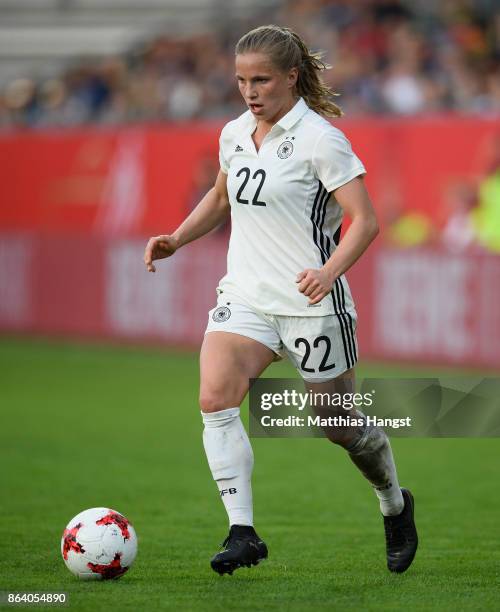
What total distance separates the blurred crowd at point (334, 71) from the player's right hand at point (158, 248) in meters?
10.0

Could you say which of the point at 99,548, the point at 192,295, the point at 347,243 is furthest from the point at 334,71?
the point at 99,548

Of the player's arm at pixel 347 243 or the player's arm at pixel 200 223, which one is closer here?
the player's arm at pixel 347 243

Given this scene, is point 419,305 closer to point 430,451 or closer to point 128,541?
point 430,451

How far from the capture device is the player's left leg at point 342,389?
6.30m

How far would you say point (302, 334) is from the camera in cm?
630

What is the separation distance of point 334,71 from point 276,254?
503 inches

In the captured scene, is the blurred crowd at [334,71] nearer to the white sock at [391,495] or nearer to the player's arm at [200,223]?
the player's arm at [200,223]

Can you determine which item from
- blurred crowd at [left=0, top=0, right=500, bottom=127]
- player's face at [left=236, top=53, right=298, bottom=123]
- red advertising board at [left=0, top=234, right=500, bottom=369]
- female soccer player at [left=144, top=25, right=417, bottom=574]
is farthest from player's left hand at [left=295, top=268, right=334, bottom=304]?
blurred crowd at [left=0, top=0, right=500, bottom=127]

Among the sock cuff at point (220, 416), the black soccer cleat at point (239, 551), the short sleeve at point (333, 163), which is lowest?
the black soccer cleat at point (239, 551)

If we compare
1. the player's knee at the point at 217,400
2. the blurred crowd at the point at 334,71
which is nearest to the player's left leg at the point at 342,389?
the player's knee at the point at 217,400

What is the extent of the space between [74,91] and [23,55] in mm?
3432

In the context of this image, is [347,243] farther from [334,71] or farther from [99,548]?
[334,71]

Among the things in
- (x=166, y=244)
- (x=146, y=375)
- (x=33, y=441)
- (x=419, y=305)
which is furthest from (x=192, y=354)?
(x=166, y=244)

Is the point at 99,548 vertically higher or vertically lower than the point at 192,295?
higher
